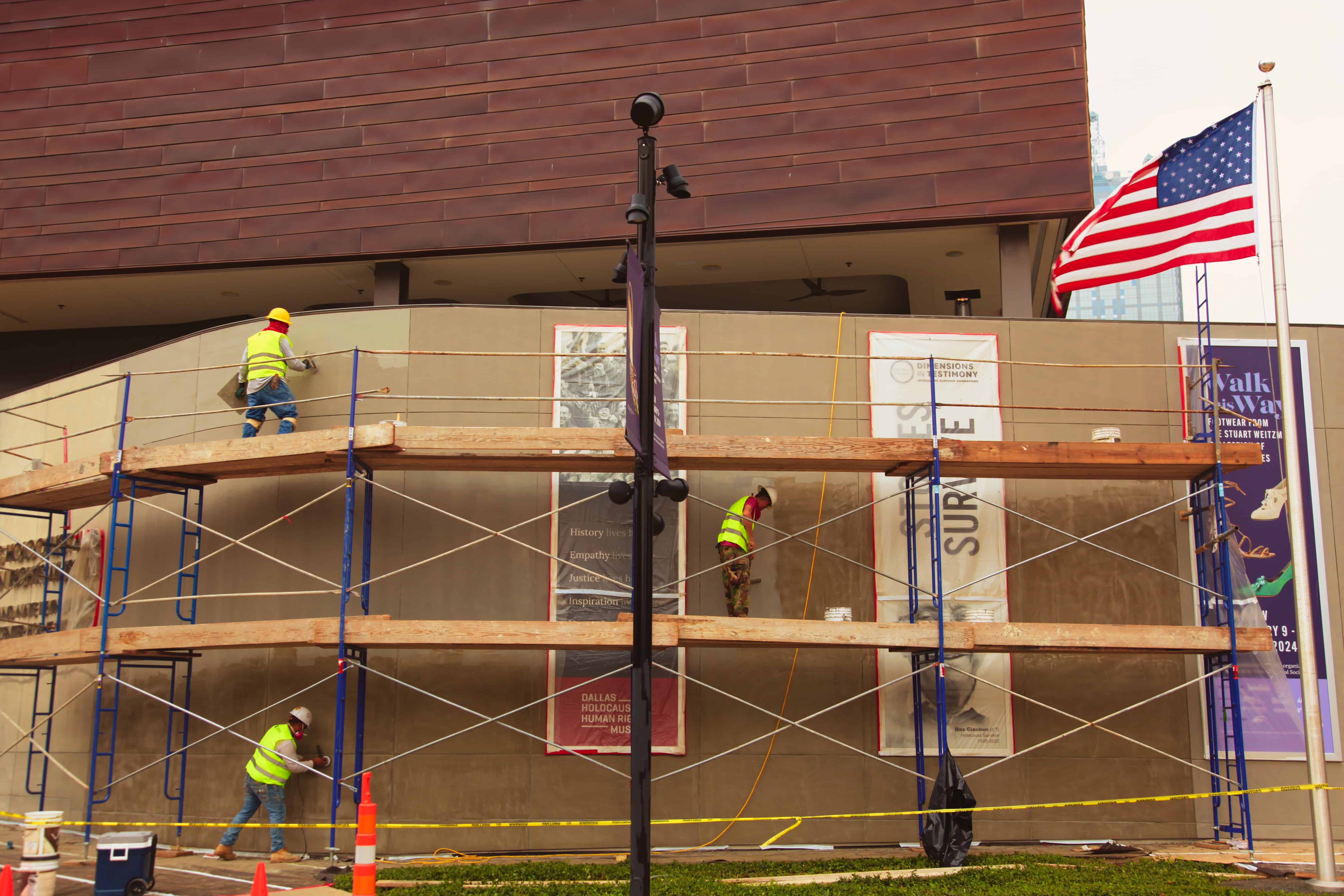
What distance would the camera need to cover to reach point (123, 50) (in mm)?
16469

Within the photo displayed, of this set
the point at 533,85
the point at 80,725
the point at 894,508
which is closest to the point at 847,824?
the point at 894,508

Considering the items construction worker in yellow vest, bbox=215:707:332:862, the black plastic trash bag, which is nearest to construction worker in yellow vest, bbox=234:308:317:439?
construction worker in yellow vest, bbox=215:707:332:862

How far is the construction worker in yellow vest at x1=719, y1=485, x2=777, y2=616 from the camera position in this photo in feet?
39.8

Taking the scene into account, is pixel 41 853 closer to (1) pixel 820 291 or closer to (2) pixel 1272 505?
(1) pixel 820 291

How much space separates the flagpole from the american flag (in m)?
0.28

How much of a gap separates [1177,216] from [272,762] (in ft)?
34.8

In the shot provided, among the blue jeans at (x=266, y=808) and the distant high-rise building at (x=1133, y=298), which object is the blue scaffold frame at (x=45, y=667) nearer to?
the blue jeans at (x=266, y=808)

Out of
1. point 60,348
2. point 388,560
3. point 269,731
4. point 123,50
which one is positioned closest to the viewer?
point 269,731

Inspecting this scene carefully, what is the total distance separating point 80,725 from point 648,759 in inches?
375

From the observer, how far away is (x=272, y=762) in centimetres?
1150

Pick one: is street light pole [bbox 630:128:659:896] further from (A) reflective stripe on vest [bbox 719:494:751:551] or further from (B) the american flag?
(B) the american flag

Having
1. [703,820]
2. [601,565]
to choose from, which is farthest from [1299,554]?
[601,565]

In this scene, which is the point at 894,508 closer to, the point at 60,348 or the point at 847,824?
the point at 847,824

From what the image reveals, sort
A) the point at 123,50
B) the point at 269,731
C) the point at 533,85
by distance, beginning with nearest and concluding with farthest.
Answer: the point at 269,731
the point at 533,85
the point at 123,50
